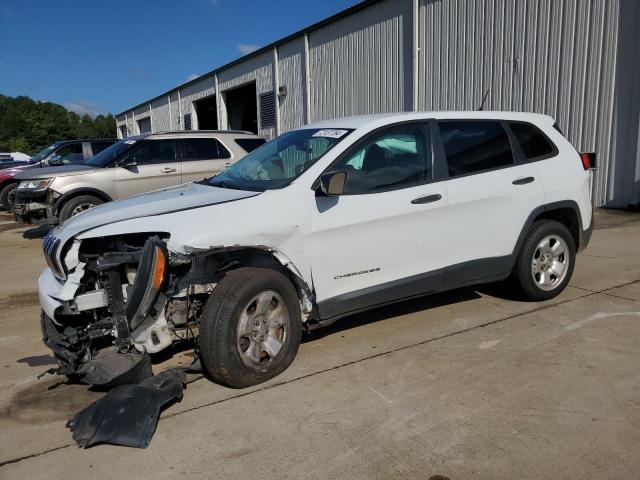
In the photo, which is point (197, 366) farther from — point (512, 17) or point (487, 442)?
point (512, 17)

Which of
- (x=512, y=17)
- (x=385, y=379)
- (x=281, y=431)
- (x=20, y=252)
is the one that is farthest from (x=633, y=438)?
(x=512, y=17)

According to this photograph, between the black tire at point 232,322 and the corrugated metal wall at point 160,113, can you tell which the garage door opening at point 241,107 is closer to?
the corrugated metal wall at point 160,113

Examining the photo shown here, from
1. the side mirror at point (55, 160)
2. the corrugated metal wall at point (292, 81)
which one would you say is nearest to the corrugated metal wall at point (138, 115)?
the corrugated metal wall at point (292, 81)

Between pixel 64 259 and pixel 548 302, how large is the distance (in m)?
4.30

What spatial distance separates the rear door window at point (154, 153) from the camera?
9.88 meters

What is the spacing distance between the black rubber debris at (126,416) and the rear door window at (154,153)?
7.13m

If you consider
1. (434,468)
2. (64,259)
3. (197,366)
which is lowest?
(434,468)

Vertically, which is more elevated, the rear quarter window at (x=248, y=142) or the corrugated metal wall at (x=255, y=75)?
the corrugated metal wall at (x=255, y=75)

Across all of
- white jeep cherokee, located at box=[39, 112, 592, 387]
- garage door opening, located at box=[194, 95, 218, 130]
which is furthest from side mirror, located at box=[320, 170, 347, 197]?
garage door opening, located at box=[194, 95, 218, 130]

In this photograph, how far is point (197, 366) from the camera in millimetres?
3682

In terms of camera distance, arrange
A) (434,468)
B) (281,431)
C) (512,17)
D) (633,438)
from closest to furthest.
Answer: (434,468), (633,438), (281,431), (512,17)

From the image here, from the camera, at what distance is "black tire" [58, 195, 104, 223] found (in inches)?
371

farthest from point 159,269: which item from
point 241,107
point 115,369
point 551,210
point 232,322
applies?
point 241,107

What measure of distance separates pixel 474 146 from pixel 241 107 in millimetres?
25024
